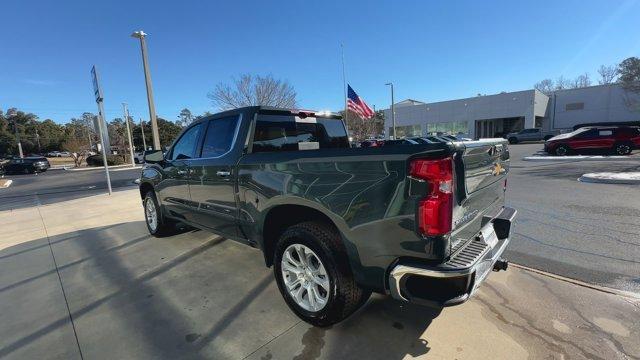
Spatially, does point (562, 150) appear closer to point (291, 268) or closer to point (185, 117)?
point (291, 268)

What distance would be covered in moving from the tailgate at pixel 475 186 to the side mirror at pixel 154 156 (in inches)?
170

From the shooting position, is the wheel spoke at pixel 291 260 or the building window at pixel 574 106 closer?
the wheel spoke at pixel 291 260

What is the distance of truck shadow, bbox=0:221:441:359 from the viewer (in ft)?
8.49

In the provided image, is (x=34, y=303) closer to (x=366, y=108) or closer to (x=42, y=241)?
(x=42, y=241)

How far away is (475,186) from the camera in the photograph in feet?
7.99

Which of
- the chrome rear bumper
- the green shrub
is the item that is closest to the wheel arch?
the chrome rear bumper

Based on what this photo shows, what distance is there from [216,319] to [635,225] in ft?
19.9

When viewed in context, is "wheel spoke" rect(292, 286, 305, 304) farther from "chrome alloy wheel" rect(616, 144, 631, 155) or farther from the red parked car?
"chrome alloy wheel" rect(616, 144, 631, 155)

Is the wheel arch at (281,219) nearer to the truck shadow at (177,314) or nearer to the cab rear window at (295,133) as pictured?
the truck shadow at (177,314)

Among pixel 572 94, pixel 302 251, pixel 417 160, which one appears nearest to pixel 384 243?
pixel 417 160

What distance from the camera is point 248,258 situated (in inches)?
173

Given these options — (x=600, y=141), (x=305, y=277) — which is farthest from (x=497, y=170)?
(x=600, y=141)

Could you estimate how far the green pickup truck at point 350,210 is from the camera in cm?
206

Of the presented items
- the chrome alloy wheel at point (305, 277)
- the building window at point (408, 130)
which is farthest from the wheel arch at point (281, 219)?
the building window at point (408, 130)
